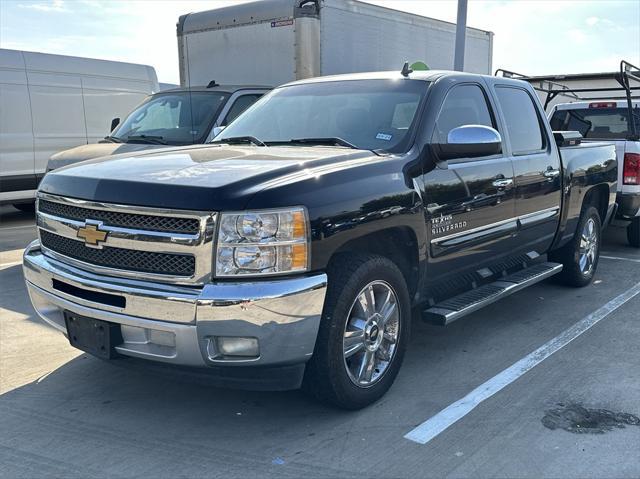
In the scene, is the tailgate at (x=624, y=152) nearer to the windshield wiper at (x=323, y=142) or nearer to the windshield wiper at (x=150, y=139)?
the windshield wiper at (x=323, y=142)

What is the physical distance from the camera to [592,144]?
21.4 feet

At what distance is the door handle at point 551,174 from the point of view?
17.9 ft

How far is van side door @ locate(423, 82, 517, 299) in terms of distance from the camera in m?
4.15

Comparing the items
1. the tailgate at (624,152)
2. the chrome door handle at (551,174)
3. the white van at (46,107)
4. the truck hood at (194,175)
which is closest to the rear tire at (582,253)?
the chrome door handle at (551,174)

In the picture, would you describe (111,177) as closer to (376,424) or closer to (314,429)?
(314,429)

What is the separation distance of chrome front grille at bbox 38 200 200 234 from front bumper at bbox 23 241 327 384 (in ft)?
0.91

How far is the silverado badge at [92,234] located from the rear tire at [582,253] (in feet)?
14.6

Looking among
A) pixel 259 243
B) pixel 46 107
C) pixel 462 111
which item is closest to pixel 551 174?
pixel 462 111

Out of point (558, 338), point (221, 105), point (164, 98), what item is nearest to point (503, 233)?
point (558, 338)

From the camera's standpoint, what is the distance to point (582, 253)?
6.45 meters

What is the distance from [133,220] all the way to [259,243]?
668 mm

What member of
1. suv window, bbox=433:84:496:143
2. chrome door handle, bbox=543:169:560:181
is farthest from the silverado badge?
chrome door handle, bbox=543:169:560:181

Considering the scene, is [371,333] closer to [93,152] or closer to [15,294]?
[15,294]

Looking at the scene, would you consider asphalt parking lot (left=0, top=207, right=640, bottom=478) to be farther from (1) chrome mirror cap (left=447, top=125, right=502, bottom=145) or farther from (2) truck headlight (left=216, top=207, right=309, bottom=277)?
(1) chrome mirror cap (left=447, top=125, right=502, bottom=145)
